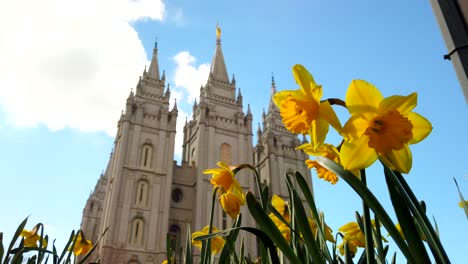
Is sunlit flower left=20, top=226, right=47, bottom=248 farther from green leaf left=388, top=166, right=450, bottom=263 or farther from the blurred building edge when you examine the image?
the blurred building edge

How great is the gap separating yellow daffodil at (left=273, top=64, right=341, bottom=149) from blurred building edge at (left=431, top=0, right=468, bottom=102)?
340 mm

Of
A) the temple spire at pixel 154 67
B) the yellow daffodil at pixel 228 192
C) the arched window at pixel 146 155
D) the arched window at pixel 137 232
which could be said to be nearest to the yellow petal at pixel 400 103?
the yellow daffodil at pixel 228 192

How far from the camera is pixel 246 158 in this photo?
2330 cm

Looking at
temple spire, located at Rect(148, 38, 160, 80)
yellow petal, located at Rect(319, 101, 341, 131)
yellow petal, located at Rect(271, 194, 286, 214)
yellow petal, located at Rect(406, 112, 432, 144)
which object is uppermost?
temple spire, located at Rect(148, 38, 160, 80)

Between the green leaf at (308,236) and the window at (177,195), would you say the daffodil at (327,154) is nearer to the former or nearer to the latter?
the green leaf at (308,236)

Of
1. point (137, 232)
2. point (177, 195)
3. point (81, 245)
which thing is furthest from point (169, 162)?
point (81, 245)

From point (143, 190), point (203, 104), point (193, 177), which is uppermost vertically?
point (203, 104)

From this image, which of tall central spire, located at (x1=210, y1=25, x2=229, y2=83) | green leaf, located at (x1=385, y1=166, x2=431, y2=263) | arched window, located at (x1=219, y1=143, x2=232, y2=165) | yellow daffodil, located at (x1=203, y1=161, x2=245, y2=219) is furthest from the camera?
tall central spire, located at (x1=210, y1=25, x2=229, y2=83)

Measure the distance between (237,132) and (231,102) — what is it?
272 centimetres

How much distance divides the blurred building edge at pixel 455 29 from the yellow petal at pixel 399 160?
0.24 meters

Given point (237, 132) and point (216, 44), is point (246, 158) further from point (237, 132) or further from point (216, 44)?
point (216, 44)

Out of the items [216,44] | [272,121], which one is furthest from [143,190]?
[216,44]

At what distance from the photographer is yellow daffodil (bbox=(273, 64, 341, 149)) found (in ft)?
2.88

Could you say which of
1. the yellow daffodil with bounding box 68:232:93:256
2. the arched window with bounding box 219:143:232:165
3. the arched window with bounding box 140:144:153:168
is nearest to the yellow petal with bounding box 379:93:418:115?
the yellow daffodil with bounding box 68:232:93:256
